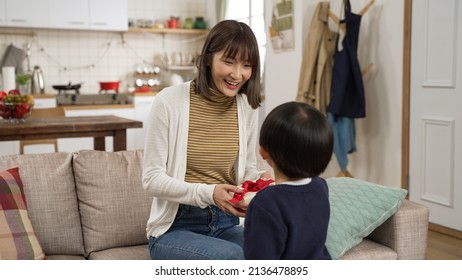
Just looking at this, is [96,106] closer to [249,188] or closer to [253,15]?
[253,15]

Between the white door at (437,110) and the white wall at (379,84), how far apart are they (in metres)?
0.16

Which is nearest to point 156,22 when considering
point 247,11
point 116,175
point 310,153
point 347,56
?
point 247,11

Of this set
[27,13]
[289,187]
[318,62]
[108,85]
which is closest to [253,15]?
[108,85]

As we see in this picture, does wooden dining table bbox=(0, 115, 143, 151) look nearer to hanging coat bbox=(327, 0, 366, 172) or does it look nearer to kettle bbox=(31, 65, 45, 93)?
hanging coat bbox=(327, 0, 366, 172)

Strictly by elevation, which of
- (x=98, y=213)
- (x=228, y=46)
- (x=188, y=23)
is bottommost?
(x=98, y=213)

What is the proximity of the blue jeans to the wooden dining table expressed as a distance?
184cm

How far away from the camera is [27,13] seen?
5.96 metres

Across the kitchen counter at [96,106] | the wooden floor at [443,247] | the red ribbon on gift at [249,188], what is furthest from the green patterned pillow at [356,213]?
the kitchen counter at [96,106]

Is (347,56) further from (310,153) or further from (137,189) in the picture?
(310,153)

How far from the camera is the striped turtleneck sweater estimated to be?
1.80 meters

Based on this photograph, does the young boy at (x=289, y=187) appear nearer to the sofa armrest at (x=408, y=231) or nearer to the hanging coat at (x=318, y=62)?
the sofa armrest at (x=408, y=231)

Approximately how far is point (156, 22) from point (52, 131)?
365 centimetres

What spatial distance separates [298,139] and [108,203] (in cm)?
109

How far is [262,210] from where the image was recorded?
127 cm
